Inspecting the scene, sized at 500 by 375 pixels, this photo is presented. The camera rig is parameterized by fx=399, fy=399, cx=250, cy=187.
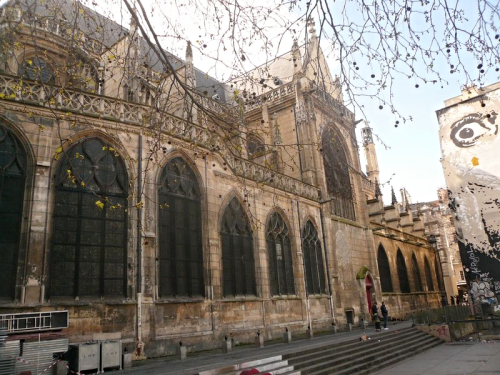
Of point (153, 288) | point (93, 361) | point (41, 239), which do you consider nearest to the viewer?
point (93, 361)

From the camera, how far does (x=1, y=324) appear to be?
8570mm

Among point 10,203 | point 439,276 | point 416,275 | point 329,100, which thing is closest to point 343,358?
point 329,100

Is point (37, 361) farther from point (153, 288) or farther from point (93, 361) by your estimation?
point (153, 288)

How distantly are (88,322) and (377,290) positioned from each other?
19.1 meters

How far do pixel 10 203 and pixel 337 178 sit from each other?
61.9 feet

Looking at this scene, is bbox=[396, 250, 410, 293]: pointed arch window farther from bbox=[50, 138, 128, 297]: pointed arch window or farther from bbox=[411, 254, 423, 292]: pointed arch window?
bbox=[50, 138, 128, 297]: pointed arch window

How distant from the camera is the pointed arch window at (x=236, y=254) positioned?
15094mm

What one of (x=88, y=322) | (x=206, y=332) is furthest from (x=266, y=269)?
(x=88, y=322)

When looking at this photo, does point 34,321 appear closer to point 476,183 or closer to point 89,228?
point 89,228

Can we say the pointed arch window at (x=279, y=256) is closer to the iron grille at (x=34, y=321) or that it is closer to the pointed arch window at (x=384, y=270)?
the iron grille at (x=34, y=321)

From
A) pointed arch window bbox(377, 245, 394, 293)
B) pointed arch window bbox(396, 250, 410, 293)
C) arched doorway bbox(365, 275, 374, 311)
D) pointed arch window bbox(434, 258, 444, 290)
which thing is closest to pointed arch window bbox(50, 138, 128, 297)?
arched doorway bbox(365, 275, 374, 311)

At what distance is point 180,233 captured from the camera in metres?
13.5

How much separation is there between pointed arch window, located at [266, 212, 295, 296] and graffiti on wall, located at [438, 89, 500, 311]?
18.8 metres

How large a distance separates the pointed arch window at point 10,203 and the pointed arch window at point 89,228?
87 centimetres
